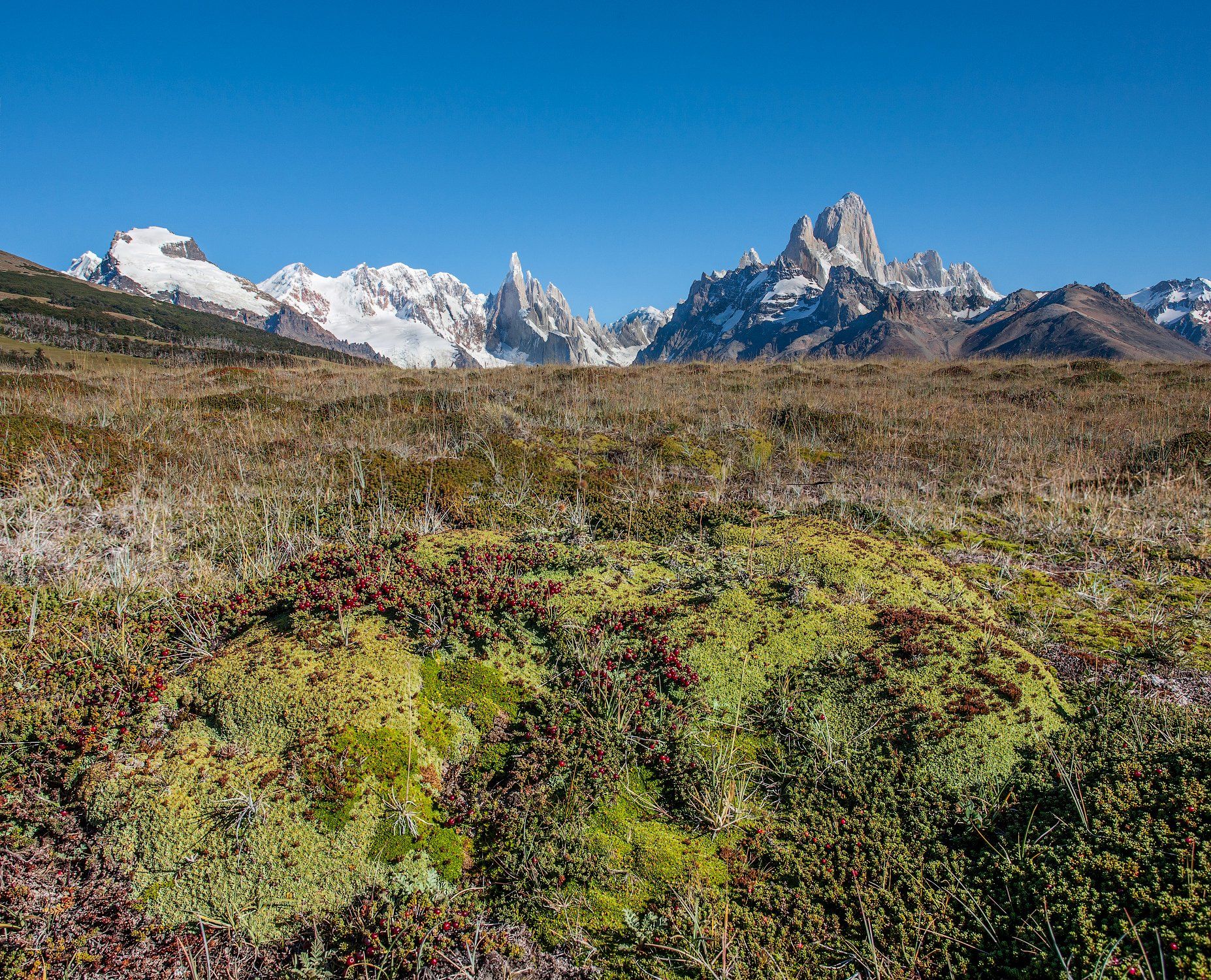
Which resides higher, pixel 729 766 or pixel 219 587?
pixel 219 587

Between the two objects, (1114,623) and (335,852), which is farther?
(1114,623)

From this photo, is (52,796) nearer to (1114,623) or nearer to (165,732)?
(165,732)

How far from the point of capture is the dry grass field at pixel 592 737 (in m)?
2.58

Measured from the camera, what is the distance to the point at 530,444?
9.98 metres

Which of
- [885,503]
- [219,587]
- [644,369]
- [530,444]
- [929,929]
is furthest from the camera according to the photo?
[644,369]

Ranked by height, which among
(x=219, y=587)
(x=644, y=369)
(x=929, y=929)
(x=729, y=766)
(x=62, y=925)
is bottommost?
(x=62, y=925)

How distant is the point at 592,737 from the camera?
3621 mm

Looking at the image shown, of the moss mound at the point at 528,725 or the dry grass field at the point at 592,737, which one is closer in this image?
the dry grass field at the point at 592,737

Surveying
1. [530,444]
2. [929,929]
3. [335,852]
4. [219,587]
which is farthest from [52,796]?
[530,444]

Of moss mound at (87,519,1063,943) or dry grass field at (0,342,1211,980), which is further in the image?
moss mound at (87,519,1063,943)

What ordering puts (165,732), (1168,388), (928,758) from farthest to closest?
(1168,388) < (165,732) < (928,758)

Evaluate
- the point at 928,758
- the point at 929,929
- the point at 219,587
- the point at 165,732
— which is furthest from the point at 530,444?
the point at 929,929

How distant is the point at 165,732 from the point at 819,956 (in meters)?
3.92

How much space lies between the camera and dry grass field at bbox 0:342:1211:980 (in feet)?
8.48
